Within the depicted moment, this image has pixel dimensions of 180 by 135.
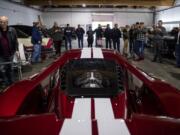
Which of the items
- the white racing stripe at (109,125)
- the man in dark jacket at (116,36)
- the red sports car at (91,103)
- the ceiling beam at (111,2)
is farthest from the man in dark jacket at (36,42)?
the ceiling beam at (111,2)

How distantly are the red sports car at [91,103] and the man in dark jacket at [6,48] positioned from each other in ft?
8.97

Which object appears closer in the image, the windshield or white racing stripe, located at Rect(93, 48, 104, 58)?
the windshield

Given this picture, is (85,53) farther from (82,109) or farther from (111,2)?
(111,2)

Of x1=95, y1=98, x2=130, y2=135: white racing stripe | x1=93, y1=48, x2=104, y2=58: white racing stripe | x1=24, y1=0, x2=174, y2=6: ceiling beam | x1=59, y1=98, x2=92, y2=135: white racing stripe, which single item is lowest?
x1=95, y1=98, x2=130, y2=135: white racing stripe

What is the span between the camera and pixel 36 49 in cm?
1185

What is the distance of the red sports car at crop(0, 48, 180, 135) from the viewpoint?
2.16 meters

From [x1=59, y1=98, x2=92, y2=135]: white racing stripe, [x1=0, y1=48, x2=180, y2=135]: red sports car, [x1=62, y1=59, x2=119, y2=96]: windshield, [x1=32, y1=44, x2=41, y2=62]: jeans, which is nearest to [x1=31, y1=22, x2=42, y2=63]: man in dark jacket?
[x1=32, y1=44, x2=41, y2=62]: jeans

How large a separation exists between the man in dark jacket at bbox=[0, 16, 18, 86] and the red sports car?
8.97 feet

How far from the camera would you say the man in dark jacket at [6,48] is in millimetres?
6547

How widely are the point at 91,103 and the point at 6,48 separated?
409cm

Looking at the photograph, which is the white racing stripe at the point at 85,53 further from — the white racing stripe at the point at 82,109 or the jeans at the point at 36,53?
the jeans at the point at 36,53

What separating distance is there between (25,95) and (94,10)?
97.4ft

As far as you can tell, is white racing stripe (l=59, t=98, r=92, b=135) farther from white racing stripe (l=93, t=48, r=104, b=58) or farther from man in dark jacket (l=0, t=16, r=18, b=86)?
man in dark jacket (l=0, t=16, r=18, b=86)

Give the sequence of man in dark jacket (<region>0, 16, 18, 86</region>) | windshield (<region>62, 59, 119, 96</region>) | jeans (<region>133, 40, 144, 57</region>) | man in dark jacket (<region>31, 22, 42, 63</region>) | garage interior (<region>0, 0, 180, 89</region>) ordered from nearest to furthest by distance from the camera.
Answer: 1. windshield (<region>62, 59, 119, 96</region>)
2. man in dark jacket (<region>0, 16, 18, 86</region>)
3. man in dark jacket (<region>31, 22, 42, 63</region>)
4. jeans (<region>133, 40, 144, 57</region>)
5. garage interior (<region>0, 0, 180, 89</region>)
